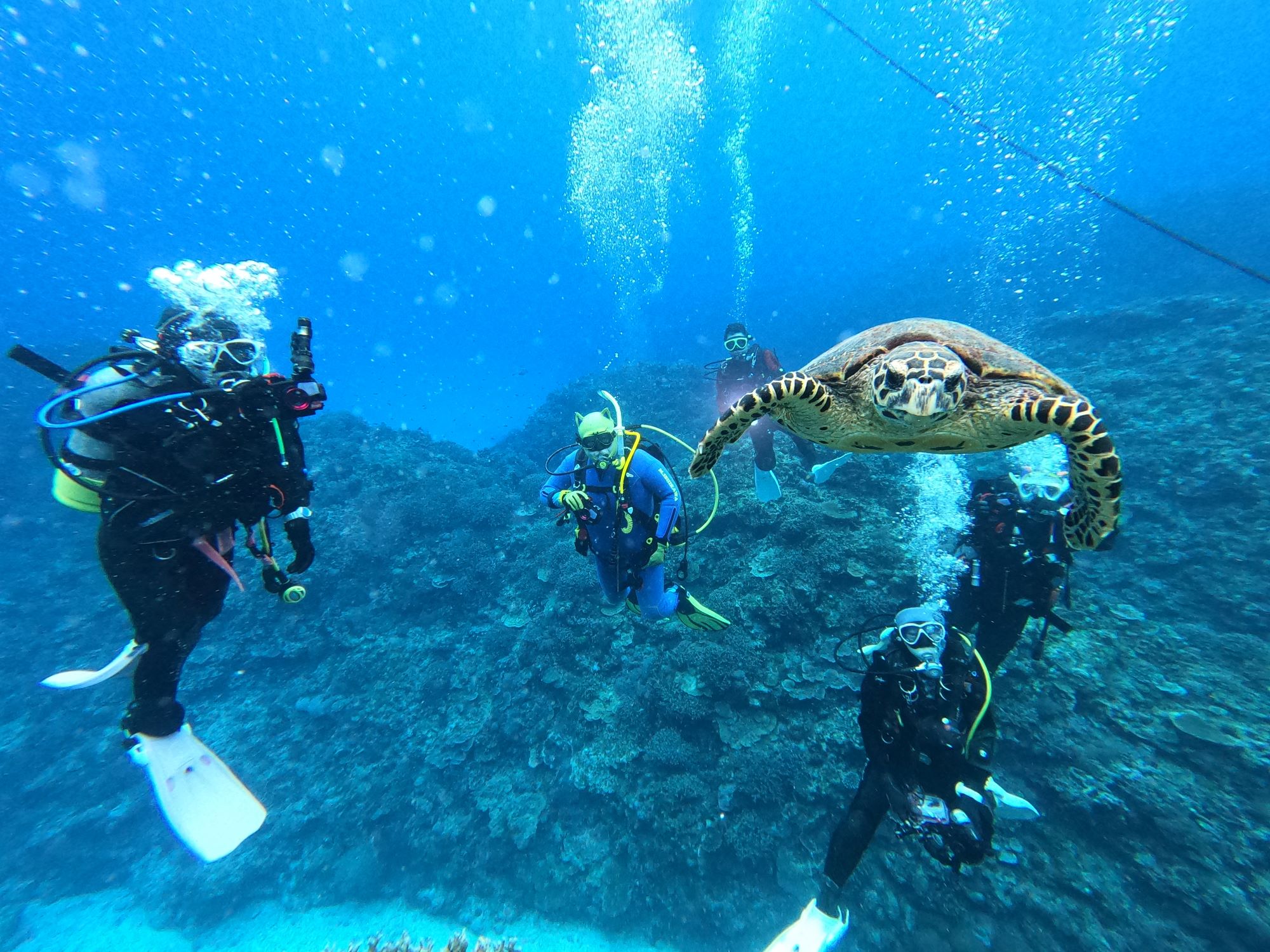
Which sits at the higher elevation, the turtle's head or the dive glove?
the turtle's head

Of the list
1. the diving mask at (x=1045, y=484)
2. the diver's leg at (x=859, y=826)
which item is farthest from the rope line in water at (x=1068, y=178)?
the diver's leg at (x=859, y=826)

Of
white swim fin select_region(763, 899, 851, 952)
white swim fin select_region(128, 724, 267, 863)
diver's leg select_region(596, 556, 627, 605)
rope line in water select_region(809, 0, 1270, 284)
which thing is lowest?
white swim fin select_region(128, 724, 267, 863)

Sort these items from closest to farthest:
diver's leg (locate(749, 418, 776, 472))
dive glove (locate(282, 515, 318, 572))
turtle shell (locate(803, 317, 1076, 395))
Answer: turtle shell (locate(803, 317, 1076, 395))
dive glove (locate(282, 515, 318, 572))
diver's leg (locate(749, 418, 776, 472))

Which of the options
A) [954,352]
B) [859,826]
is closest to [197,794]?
[859,826]

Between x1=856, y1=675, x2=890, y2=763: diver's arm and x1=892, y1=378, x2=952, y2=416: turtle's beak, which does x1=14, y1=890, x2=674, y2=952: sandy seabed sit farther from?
x1=892, y1=378, x2=952, y2=416: turtle's beak

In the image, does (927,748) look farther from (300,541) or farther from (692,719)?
(300,541)

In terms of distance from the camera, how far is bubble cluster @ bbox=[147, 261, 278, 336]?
573 cm

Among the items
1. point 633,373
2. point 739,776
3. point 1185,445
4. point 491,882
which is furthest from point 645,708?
point 633,373

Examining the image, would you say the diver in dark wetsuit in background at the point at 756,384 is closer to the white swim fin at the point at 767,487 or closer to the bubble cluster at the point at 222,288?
the white swim fin at the point at 767,487

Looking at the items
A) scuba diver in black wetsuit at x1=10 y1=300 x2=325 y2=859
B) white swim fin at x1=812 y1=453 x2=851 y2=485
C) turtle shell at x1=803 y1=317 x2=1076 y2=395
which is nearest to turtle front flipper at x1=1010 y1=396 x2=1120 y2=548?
turtle shell at x1=803 y1=317 x2=1076 y2=395

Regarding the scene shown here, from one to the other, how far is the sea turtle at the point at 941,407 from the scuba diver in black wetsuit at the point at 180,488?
3497 millimetres

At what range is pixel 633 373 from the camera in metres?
22.1

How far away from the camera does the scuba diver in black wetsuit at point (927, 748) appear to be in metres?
3.80

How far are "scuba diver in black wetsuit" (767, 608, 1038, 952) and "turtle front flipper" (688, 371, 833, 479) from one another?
Result: 227 cm
